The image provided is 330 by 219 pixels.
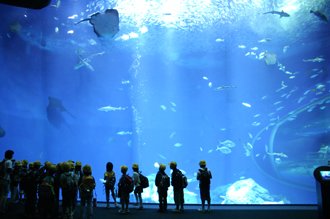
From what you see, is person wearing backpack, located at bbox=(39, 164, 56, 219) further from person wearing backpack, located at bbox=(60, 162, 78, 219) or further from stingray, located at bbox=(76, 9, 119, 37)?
stingray, located at bbox=(76, 9, 119, 37)

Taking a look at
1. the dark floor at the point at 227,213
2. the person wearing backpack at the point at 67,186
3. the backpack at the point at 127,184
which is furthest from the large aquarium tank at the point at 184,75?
the person wearing backpack at the point at 67,186

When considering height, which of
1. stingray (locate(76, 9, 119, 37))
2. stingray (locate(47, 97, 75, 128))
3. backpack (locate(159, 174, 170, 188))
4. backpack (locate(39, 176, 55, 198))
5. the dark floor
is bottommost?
the dark floor

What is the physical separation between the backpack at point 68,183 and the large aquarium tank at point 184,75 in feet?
24.0

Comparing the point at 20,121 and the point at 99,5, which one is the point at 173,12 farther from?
the point at 20,121

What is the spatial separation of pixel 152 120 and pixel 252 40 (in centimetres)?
2303

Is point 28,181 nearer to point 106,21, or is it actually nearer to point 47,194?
point 47,194

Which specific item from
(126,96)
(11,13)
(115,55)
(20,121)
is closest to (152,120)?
(126,96)

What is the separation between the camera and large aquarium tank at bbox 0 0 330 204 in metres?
14.3

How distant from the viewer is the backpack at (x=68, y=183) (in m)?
3.98

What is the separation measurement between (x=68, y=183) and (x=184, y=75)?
22.9 metres

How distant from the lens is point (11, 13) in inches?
516

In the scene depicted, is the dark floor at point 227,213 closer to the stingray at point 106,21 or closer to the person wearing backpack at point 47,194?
the person wearing backpack at point 47,194

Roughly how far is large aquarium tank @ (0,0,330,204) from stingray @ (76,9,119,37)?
0.06 metres

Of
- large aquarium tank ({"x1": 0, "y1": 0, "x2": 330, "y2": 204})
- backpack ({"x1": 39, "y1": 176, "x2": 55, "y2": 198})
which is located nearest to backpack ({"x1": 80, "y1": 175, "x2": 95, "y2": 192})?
backpack ({"x1": 39, "y1": 176, "x2": 55, "y2": 198})
